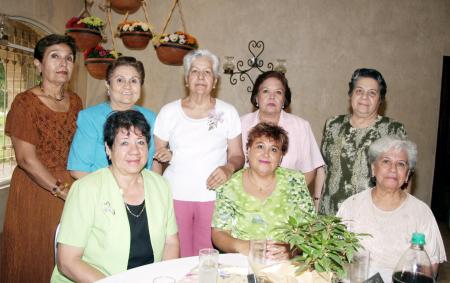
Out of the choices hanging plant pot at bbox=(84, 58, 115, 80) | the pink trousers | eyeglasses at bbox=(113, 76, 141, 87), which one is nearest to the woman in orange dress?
eyeglasses at bbox=(113, 76, 141, 87)

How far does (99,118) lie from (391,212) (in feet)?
5.79

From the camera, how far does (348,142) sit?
9.23 ft

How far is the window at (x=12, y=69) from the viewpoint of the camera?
4.29 meters

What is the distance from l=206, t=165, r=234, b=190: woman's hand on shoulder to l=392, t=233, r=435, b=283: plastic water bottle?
49.6 inches

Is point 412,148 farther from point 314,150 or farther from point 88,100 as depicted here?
point 88,100

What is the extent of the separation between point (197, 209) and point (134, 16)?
3994 mm

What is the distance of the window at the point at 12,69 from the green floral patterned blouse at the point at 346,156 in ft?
11.0

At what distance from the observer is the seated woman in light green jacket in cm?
177

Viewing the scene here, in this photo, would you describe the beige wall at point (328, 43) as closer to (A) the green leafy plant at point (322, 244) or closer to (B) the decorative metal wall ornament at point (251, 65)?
(B) the decorative metal wall ornament at point (251, 65)

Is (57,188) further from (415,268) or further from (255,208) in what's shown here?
(415,268)

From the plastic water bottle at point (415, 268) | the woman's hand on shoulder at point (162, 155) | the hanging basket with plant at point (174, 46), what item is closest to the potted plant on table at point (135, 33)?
the hanging basket with plant at point (174, 46)

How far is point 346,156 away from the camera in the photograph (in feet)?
9.18

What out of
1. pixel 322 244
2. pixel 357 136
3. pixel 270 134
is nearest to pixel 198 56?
pixel 270 134

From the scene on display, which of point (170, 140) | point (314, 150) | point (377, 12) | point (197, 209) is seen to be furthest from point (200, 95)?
point (377, 12)
